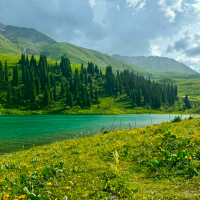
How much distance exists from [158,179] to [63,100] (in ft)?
500

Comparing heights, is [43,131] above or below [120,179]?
below

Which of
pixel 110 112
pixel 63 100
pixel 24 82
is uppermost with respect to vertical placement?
pixel 24 82

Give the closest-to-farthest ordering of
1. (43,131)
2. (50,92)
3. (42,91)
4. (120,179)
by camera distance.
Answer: (120,179)
(43,131)
(50,92)
(42,91)

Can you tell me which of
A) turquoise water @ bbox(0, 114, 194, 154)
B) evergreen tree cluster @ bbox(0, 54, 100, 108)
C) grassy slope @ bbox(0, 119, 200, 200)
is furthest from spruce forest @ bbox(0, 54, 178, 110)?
grassy slope @ bbox(0, 119, 200, 200)

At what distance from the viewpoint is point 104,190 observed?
7.93m

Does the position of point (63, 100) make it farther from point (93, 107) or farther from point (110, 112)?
point (110, 112)

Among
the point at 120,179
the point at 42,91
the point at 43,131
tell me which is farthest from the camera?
the point at 42,91

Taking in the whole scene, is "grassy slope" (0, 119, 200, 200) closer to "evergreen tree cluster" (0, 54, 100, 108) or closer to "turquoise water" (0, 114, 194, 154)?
"turquoise water" (0, 114, 194, 154)

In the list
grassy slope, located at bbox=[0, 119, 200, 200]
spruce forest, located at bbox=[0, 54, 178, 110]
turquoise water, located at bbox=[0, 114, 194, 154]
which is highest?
spruce forest, located at bbox=[0, 54, 178, 110]

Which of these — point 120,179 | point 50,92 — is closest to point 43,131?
point 120,179

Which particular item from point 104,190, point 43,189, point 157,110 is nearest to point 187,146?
point 104,190

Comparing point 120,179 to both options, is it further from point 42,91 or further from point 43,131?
point 42,91

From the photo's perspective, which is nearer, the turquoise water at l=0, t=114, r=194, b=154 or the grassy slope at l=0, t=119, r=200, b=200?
the grassy slope at l=0, t=119, r=200, b=200

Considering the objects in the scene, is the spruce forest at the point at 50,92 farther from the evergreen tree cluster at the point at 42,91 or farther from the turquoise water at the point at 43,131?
the turquoise water at the point at 43,131
